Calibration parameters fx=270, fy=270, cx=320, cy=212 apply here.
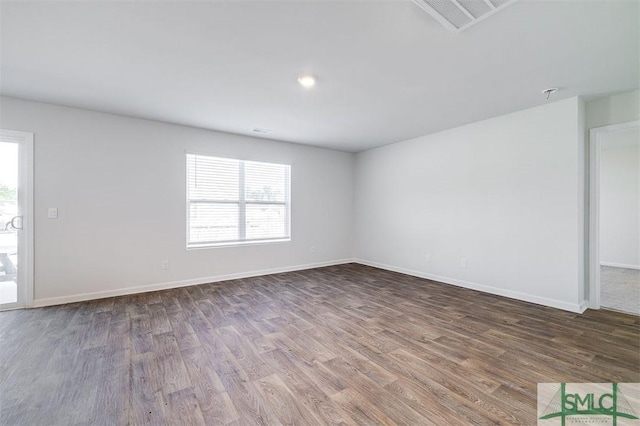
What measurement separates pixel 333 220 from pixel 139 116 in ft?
13.1

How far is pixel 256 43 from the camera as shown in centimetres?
219

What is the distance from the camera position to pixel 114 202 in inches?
152

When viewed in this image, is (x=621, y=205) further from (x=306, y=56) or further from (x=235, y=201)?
(x=235, y=201)

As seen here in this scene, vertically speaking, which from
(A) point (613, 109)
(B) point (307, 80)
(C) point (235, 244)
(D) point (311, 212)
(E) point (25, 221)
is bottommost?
(C) point (235, 244)

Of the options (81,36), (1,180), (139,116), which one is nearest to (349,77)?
(81,36)

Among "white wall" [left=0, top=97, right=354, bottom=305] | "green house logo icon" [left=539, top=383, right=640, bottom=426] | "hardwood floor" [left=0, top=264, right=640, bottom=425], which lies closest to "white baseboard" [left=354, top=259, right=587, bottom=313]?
"hardwood floor" [left=0, top=264, right=640, bottom=425]

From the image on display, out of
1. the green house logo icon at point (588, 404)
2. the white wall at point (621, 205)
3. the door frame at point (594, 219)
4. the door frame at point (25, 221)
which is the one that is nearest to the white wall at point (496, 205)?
the door frame at point (594, 219)

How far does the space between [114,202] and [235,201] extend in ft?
5.79

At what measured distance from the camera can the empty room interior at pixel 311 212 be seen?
182cm

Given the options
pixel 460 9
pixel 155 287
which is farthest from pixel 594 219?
pixel 155 287

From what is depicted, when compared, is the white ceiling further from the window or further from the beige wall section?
the window

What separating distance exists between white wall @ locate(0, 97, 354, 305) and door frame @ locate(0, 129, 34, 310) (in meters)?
0.06

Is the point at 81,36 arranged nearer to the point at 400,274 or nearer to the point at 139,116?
the point at 139,116

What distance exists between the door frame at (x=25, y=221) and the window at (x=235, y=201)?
180 cm
